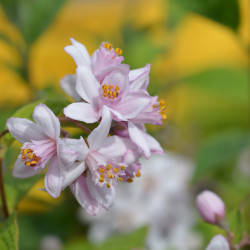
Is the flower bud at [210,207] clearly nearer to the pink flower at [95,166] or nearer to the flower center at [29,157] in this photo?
the pink flower at [95,166]

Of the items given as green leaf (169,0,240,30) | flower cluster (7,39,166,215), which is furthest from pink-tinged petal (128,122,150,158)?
green leaf (169,0,240,30)

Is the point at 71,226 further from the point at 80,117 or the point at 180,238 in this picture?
the point at 80,117

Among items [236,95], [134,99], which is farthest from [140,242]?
[236,95]

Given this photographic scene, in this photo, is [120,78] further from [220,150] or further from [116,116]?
[220,150]

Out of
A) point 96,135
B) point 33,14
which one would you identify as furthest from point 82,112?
A: point 33,14

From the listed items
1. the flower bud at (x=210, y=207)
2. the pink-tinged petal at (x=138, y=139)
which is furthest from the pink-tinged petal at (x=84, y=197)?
the flower bud at (x=210, y=207)

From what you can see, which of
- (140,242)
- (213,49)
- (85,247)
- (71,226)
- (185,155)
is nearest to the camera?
(140,242)

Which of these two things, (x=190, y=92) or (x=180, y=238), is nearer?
(x=180, y=238)
